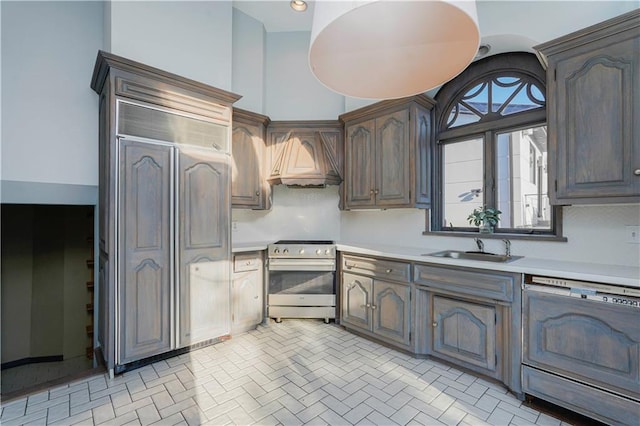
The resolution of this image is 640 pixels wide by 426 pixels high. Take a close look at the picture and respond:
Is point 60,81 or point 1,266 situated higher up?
point 60,81

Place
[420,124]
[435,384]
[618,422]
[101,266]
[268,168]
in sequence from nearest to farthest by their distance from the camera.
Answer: [618,422] < [435,384] < [101,266] < [420,124] < [268,168]

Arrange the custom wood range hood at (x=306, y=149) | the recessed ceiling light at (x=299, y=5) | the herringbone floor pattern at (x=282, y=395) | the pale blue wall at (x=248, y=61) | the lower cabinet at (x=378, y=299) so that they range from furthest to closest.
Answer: the pale blue wall at (x=248, y=61) → the custom wood range hood at (x=306, y=149) → the recessed ceiling light at (x=299, y=5) → the lower cabinet at (x=378, y=299) → the herringbone floor pattern at (x=282, y=395)

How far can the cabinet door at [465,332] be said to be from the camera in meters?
2.11

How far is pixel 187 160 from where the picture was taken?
258cm

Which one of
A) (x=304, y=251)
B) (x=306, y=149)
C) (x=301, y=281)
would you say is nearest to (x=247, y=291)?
(x=301, y=281)

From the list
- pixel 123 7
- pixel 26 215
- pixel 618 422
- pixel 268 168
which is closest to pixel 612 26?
pixel 618 422

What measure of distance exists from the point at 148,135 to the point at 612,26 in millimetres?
3280

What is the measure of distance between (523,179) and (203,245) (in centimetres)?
299

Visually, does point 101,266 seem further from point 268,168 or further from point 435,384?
point 435,384

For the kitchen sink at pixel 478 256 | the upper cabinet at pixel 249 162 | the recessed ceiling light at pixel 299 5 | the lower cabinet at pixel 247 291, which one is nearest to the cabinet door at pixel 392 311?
the kitchen sink at pixel 478 256

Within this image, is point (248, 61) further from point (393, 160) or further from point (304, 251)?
point (304, 251)

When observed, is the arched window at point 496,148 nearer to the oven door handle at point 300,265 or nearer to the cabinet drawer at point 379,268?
the cabinet drawer at point 379,268

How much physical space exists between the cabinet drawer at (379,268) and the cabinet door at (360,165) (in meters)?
0.64

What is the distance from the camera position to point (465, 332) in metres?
2.24
